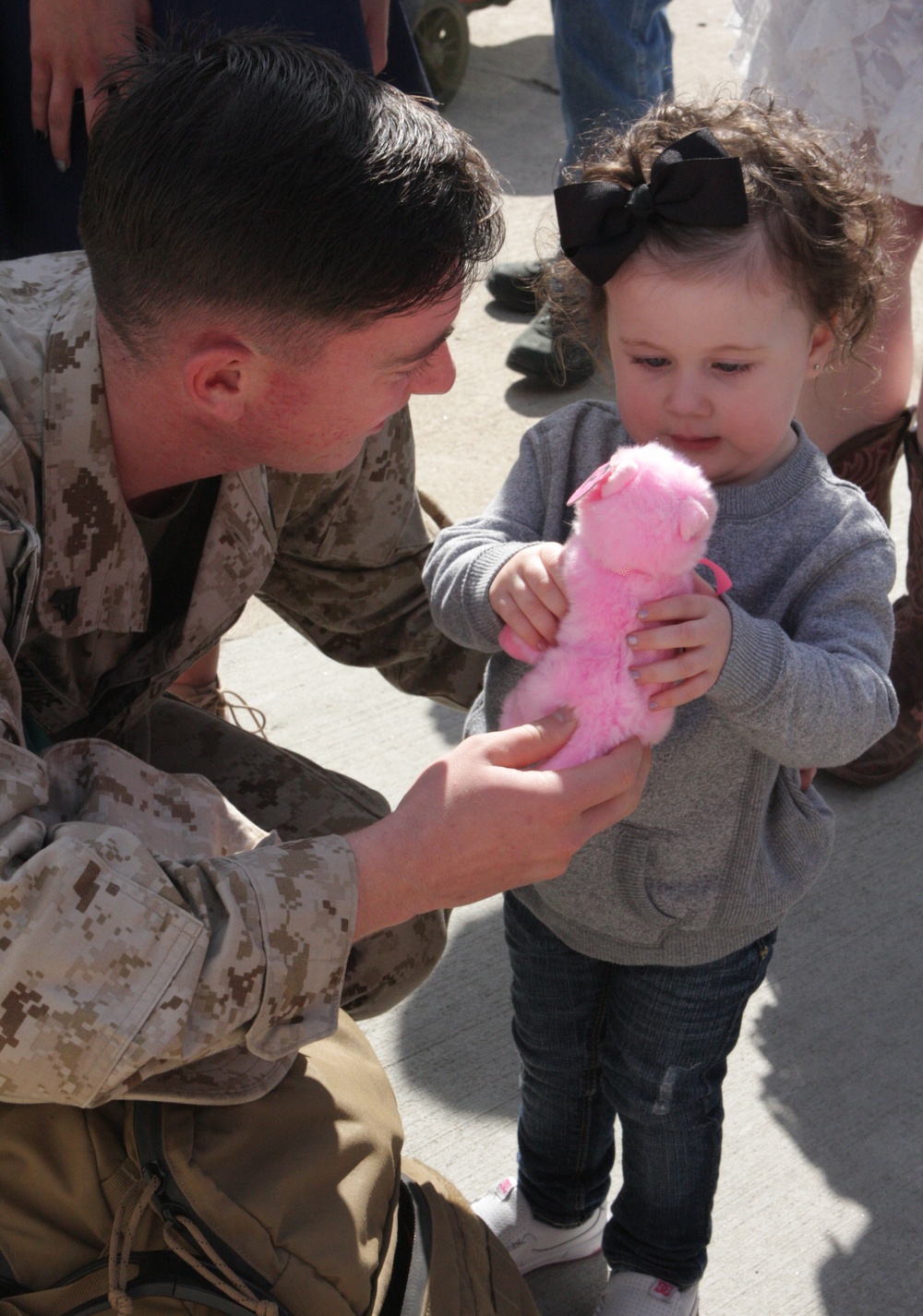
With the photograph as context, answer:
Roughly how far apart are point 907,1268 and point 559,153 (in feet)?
15.5

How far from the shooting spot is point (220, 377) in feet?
5.52

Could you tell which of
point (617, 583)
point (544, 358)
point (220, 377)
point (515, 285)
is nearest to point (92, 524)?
point (220, 377)

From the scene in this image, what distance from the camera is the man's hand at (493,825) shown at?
1.46 m

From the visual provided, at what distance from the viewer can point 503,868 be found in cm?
149

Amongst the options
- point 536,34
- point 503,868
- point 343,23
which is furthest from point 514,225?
point 503,868

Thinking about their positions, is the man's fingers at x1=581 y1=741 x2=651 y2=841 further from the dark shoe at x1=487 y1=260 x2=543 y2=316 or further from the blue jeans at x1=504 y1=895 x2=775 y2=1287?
the dark shoe at x1=487 y1=260 x2=543 y2=316

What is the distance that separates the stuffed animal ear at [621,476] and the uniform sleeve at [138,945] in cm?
49

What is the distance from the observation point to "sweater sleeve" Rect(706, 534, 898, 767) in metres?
1.40

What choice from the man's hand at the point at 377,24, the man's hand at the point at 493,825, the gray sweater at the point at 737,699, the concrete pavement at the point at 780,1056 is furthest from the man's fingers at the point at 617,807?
the man's hand at the point at 377,24

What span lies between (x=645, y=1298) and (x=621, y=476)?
1.11m

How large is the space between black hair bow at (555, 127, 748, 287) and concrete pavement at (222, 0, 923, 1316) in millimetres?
900

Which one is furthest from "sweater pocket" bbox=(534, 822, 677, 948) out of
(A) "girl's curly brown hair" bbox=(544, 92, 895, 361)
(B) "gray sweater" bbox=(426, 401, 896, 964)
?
(A) "girl's curly brown hair" bbox=(544, 92, 895, 361)

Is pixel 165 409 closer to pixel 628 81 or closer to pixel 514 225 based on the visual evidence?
pixel 628 81

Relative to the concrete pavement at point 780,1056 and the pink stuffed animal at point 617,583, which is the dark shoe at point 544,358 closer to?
the concrete pavement at point 780,1056
